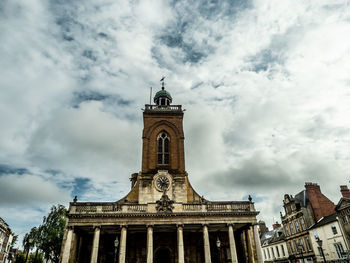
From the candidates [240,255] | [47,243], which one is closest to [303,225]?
[240,255]

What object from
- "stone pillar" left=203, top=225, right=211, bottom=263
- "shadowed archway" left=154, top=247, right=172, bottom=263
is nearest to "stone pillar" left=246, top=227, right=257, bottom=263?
"stone pillar" left=203, top=225, right=211, bottom=263

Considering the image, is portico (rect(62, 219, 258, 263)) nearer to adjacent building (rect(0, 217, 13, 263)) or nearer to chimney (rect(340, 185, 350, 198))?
chimney (rect(340, 185, 350, 198))

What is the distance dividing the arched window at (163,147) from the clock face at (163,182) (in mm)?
2947

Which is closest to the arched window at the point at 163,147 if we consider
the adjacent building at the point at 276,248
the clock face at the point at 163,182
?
the clock face at the point at 163,182

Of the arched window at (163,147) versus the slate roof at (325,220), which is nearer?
the slate roof at (325,220)

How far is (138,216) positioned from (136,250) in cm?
501

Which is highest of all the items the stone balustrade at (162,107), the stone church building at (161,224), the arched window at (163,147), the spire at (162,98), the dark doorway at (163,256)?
the spire at (162,98)

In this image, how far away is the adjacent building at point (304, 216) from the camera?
32.9 m

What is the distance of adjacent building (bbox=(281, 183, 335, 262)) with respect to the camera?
3292cm

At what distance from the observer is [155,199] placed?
2583 cm

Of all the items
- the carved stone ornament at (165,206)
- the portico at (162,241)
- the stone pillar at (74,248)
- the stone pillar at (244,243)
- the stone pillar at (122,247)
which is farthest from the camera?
the stone pillar at (244,243)

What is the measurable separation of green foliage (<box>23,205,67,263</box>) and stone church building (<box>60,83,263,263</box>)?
42.1 ft

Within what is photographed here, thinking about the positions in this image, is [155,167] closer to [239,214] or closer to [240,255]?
[239,214]

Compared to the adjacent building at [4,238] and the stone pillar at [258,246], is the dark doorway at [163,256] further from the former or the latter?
the adjacent building at [4,238]
